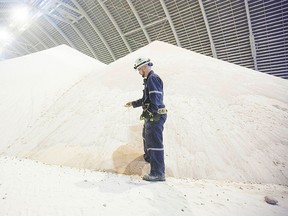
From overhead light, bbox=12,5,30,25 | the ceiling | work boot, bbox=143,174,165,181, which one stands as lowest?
work boot, bbox=143,174,165,181

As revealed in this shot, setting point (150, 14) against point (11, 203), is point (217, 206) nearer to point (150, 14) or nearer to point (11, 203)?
point (11, 203)

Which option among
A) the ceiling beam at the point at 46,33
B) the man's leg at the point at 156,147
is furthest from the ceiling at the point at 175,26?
the man's leg at the point at 156,147

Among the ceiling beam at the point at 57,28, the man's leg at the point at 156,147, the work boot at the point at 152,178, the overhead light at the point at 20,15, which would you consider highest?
the overhead light at the point at 20,15

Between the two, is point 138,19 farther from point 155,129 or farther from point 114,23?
point 155,129

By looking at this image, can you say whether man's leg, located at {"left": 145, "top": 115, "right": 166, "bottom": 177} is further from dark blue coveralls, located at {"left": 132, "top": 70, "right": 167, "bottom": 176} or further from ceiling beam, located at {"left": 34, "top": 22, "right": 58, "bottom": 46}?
ceiling beam, located at {"left": 34, "top": 22, "right": 58, "bottom": 46}

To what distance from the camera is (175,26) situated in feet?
47.6

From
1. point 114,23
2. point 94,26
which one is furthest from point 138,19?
point 94,26

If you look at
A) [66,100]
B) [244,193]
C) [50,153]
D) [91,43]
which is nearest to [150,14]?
[91,43]

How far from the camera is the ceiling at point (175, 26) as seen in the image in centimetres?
1223

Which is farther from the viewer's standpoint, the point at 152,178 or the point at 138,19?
the point at 138,19

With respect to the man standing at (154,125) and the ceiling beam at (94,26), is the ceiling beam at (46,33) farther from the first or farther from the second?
the man standing at (154,125)

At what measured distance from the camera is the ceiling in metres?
12.2

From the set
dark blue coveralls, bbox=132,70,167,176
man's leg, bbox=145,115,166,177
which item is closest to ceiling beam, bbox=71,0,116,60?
dark blue coveralls, bbox=132,70,167,176

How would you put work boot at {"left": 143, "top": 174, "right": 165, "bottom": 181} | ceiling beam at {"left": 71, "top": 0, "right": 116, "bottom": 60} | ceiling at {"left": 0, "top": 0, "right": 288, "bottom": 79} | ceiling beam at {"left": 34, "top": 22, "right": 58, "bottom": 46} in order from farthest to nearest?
ceiling beam at {"left": 34, "top": 22, "right": 58, "bottom": 46} → ceiling beam at {"left": 71, "top": 0, "right": 116, "bottom": 60} → ceiling at {"left": 0, "top": 0, "right": 288, "bottom": 79} → work boot at {"left": 143, "top": 174, "right": 165, "bottom": 181}
